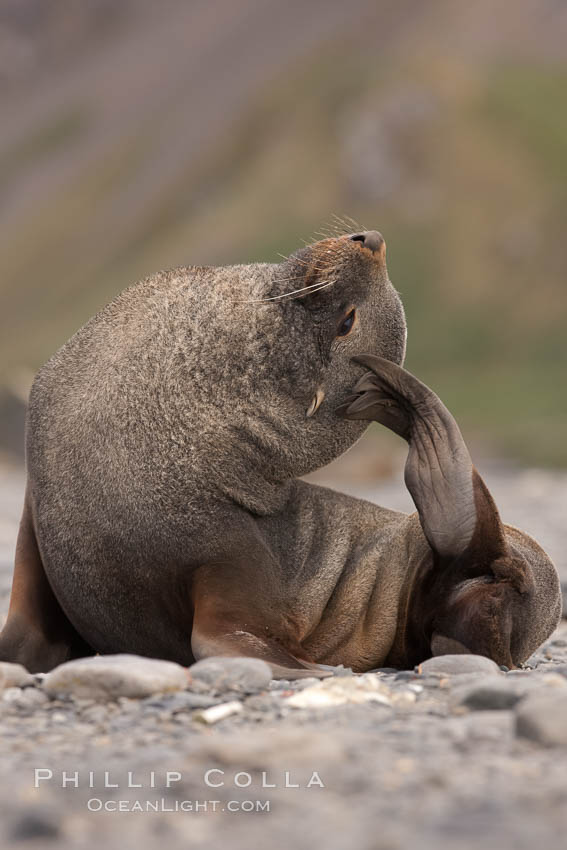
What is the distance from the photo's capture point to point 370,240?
18.9 feet

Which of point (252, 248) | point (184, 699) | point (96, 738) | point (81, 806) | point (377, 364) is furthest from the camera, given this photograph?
point (252, 248)

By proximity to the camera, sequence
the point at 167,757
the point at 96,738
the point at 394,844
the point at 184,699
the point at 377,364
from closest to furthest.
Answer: the point at 394,844 < the point at 167,757 < the point at 96,738 < the point at 184,699 < the point at 377,364

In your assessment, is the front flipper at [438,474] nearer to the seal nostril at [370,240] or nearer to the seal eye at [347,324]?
the seal eye at [347,324]

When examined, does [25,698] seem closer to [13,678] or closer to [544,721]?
[13,678]

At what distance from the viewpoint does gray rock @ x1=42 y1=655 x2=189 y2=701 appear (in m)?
4.12

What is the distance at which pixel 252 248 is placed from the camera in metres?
92.1

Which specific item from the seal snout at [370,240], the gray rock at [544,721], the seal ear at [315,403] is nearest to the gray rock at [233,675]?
the gray rock at [544,721]

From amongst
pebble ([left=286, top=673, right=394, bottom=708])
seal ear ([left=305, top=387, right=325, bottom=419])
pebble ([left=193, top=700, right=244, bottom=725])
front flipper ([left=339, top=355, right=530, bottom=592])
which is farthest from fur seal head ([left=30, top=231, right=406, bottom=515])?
pebble ([left=193, top=700, right=244, bottom=725])

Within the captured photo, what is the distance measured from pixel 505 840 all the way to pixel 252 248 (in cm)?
9065

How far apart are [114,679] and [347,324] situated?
2.22 metres

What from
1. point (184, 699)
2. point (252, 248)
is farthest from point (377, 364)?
point (252, 248)

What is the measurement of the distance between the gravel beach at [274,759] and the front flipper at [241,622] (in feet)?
1.53

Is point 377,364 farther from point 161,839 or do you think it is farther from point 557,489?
point 557,489

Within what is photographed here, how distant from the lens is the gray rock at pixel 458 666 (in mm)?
4914
